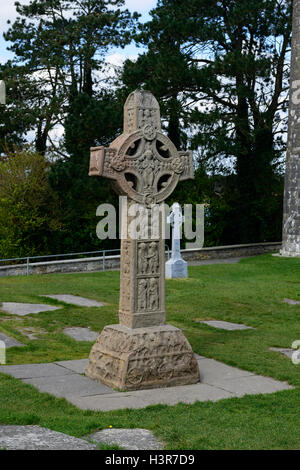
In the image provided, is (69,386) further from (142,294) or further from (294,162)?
(294,162)

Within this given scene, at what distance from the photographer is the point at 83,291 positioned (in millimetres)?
13039

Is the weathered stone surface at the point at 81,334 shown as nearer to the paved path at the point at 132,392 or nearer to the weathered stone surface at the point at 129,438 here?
the paved path at the point at 132,392

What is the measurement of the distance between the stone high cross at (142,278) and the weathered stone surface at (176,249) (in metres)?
8.50

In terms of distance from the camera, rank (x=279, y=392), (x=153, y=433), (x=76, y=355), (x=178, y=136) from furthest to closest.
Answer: (x=178, y=136), (x=76, y=355), (x=279, y=392), (x=153, y=433)

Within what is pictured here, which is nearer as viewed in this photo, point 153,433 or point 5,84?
point 153,433

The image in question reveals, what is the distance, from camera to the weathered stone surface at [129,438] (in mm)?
4695

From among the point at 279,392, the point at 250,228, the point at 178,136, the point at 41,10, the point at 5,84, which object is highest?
the point at 41,10

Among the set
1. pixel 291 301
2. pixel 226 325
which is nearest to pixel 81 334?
pixel 226 325

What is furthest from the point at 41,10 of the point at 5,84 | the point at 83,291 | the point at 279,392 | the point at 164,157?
the point at 279,392

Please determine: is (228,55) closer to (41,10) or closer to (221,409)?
(41,10)

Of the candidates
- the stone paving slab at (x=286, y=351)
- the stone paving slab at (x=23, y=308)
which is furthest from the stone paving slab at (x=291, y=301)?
the stone paving slab at (x=23, y=308)

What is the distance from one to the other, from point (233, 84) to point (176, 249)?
11286mm

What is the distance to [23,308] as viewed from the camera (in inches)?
420

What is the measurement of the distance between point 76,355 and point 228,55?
1753cm
